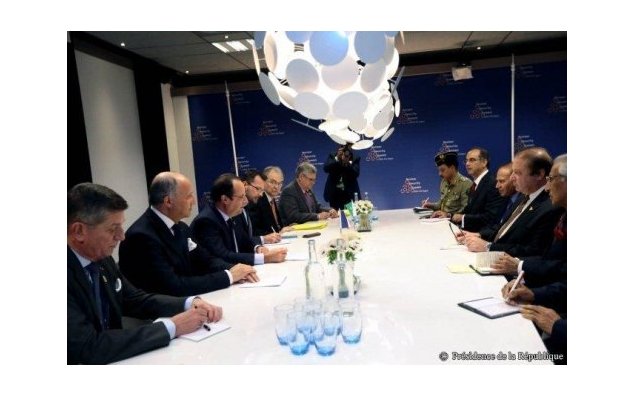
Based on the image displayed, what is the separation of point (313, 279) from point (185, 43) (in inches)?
160

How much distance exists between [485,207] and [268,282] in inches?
106

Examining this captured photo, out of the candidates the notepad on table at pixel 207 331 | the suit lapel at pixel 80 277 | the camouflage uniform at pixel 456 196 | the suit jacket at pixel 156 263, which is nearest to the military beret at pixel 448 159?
the camouflage uniform at pixel 456 196

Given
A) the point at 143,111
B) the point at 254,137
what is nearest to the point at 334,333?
the point at 143,111

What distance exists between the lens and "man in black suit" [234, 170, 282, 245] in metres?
3.46

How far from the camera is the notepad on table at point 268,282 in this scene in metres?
2.15

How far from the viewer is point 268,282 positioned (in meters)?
2.20

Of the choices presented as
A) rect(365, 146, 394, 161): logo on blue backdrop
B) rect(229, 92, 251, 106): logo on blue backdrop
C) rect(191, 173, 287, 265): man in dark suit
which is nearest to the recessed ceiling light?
rect(229, 92, 251, 106): logo on blue backdrop

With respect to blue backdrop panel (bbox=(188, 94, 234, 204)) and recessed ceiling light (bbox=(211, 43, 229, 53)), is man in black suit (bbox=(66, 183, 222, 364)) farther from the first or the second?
blue backdrop panel (bbox=(188, 94, 234, 204))

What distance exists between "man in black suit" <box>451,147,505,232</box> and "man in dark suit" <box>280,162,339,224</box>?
1.41 metres

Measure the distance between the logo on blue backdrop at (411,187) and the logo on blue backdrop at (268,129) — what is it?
220 cm

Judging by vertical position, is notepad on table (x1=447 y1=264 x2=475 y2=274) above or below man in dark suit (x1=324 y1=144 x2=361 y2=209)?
below

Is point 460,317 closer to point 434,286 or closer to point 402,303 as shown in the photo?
point 402,303

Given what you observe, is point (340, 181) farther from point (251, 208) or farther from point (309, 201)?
point (251, 208)
